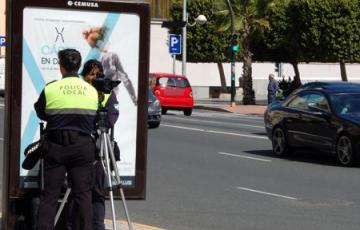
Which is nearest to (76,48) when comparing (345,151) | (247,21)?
(345,151)

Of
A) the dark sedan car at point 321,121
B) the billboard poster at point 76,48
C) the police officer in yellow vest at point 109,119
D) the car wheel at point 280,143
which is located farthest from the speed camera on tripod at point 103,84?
the car wheel at point 280,143

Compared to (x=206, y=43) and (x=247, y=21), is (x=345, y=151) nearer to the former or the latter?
(x=247, y=21)

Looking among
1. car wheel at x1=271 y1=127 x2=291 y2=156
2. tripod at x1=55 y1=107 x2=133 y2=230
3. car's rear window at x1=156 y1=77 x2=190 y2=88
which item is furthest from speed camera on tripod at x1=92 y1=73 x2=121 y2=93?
car's rear window at x1=156 y1=77 x2=190 y2=88

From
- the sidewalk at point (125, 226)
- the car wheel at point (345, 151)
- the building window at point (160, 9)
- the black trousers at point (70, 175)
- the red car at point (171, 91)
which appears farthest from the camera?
the building window at point (160, 9)

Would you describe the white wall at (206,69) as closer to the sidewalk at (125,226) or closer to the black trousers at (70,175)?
the sidewalk at (125,226)

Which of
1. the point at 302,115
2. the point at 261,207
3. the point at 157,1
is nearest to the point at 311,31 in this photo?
the point at 157,1

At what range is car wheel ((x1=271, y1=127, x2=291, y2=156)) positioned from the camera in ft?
58.7

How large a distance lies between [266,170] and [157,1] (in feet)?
189

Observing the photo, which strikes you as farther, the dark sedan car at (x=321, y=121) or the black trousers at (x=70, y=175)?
the dark sedan car at (x=321, y=121)

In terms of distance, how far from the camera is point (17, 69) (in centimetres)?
775

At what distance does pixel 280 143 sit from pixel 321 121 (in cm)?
151

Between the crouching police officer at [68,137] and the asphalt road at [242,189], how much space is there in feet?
8.51

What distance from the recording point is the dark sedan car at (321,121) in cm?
1608

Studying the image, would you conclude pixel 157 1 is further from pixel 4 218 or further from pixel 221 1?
pixel 4 218
